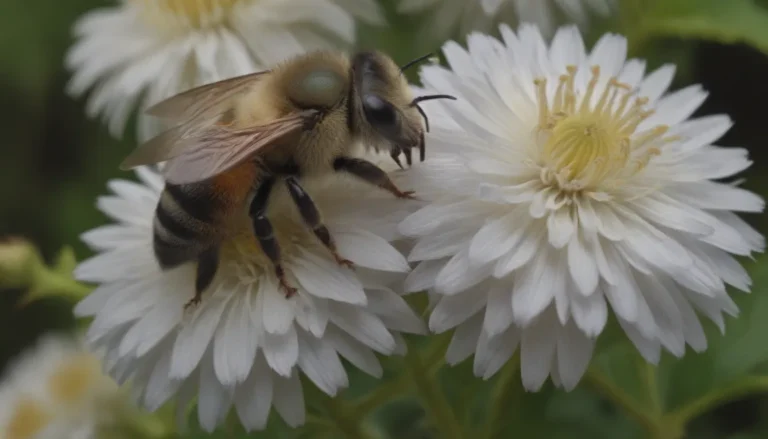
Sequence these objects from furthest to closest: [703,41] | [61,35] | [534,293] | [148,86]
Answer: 1. [61,35]
2. [703,41]
3. [148,86]
4. [534,293]

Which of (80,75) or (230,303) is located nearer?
(230,303)

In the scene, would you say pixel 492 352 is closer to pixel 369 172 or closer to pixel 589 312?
pixel 589 312

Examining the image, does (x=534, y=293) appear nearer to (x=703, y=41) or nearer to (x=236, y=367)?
(x=236, y=367)

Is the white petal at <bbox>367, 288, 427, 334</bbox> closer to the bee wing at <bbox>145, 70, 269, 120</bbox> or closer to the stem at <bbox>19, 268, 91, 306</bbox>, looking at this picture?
the bee wing at <bbox>145, 70, 269, 120</bbox>

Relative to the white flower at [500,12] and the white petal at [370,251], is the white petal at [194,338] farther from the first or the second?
the white flower at [500,12]

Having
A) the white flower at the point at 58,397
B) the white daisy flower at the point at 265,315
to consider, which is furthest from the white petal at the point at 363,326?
the white flower at the point at 58,397

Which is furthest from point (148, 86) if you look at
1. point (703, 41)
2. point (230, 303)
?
point (703, 41)
